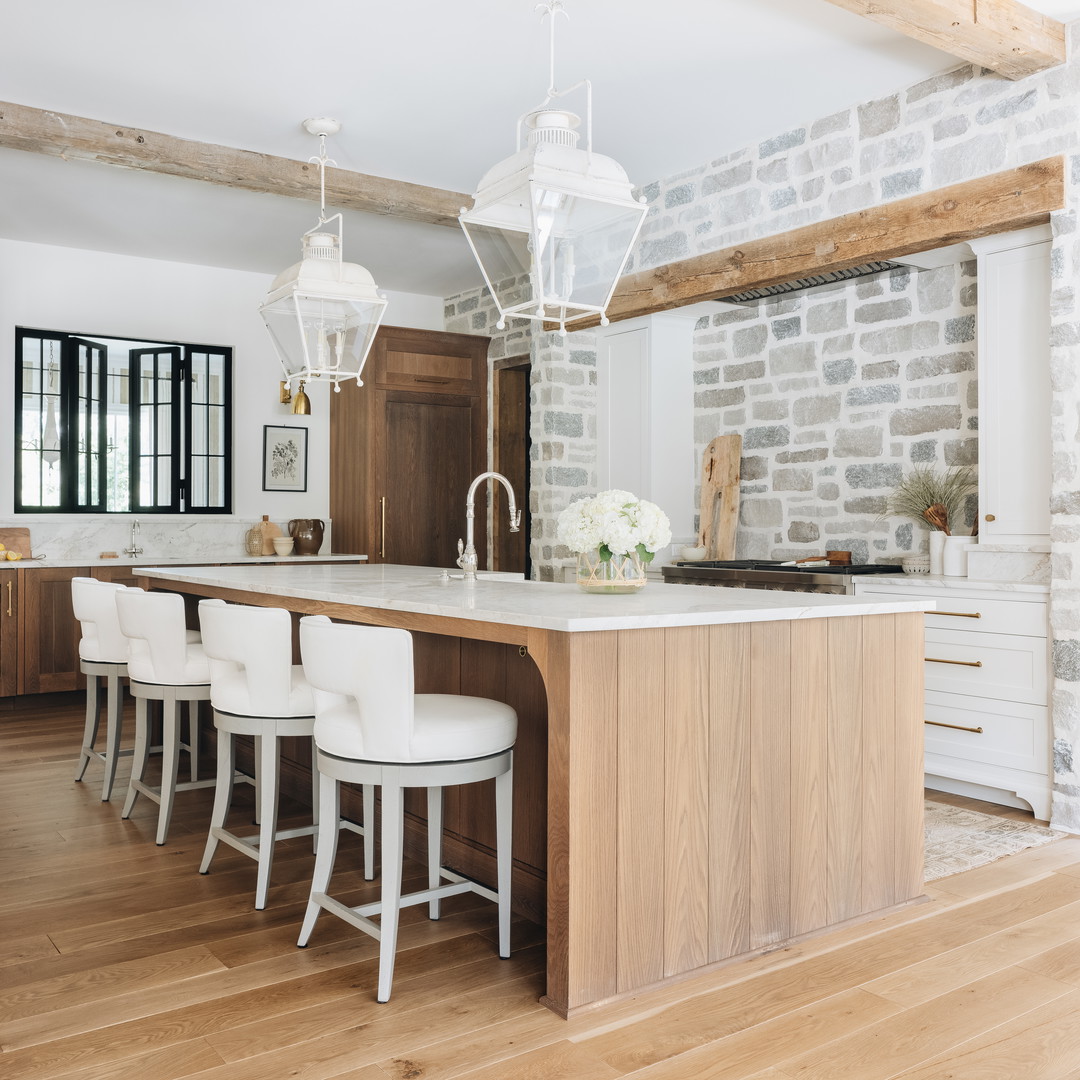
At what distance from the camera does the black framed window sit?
6801 millimetres

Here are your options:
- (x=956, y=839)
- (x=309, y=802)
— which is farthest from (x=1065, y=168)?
(x=309, y=802)

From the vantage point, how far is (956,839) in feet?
12.2

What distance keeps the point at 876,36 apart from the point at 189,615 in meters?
4.11

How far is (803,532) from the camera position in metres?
5.68

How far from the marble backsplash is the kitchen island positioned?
4296mm

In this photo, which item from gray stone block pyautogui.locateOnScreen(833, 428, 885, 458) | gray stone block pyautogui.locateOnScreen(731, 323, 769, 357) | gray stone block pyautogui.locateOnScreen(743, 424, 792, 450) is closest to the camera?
gray stone block pyautogui.locateOnScreen(833, 428, 885, 458)

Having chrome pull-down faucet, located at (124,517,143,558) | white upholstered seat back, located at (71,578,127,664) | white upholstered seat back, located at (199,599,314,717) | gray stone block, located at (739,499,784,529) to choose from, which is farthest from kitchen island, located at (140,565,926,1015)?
chrome pull-down faucet, located at (124,517,143,558)

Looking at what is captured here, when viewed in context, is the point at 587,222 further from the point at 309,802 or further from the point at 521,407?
the point at 521,407

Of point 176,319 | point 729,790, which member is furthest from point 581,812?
point 176,319

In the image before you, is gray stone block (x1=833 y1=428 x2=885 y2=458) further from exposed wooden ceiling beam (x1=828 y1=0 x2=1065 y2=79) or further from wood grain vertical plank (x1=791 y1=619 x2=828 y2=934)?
wood grain vertical plank (x1=791 y1=619 x2=828 y2=934)

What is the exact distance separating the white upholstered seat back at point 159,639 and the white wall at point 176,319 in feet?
11.9

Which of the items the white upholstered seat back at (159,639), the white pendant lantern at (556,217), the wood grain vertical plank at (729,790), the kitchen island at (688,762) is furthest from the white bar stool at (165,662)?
the wood grain vertical plank at (729,790)

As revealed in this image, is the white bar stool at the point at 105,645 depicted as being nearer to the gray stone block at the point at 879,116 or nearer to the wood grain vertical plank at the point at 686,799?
the wood grain vertical plank at the point at 686,799

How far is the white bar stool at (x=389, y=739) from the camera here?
2443mm
